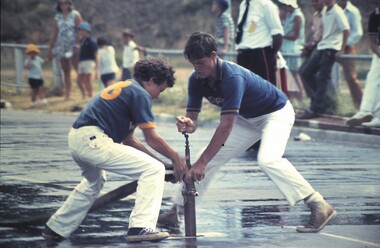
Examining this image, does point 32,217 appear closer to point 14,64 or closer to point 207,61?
point 207,61

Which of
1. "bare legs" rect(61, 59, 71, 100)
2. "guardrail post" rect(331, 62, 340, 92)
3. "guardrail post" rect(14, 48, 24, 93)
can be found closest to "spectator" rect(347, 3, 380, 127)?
"guardrail post" rect(331, 62, 340, 92)

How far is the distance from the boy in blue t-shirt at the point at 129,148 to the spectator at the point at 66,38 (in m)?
14.6

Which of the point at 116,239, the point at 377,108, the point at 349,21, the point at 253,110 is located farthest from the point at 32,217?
the point at 349,21

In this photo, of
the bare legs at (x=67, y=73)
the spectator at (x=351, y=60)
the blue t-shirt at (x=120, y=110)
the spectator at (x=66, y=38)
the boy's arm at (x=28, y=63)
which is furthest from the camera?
the boy's arm at (x=28, y=63)

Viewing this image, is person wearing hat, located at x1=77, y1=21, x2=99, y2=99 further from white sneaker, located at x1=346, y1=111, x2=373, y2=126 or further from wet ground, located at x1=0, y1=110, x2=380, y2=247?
white sneaker, located at x1=346, y1=111, x2=373, y2=126

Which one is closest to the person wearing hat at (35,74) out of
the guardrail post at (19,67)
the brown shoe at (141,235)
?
the guardrail post at (19,67)

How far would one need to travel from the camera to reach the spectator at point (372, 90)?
54.9 ft

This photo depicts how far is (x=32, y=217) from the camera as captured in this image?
1027 centimetres

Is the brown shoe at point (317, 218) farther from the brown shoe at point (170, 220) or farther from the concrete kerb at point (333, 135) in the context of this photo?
the concrete kerb at point (333, 135)

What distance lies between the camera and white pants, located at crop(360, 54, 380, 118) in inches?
668

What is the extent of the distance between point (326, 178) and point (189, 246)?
14.7ft

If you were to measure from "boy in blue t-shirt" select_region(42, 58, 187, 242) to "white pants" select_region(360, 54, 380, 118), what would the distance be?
26.5ft

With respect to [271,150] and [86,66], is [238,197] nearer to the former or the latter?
[271,150]

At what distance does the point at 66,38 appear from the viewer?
2439 cm
